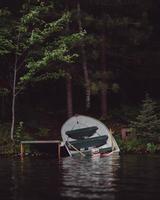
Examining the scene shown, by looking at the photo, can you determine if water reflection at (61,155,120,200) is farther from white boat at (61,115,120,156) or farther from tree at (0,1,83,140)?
tree at (0,1,83,140)

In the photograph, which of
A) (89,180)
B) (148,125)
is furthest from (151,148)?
(89,180)

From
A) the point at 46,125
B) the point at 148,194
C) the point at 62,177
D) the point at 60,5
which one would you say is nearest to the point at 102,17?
the point at 60,5

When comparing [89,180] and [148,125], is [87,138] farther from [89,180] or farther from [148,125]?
[89,180]

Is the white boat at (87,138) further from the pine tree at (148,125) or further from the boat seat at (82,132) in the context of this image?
the pine tree at (148,125)

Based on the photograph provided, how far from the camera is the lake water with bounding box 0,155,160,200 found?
16.0 m

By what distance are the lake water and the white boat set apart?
4866 millimetres

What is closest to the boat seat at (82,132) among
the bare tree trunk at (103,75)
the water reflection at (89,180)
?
the bare tree trunk at (103,75)

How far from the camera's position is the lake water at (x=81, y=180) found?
1599 cm

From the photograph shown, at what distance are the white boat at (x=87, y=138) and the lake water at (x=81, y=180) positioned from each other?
4.87 m

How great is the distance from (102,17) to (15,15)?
18.9 feet

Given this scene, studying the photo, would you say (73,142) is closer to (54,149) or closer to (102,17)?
(54,149)

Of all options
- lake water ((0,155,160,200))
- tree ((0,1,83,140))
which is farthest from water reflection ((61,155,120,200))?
tree ((0,1,83,140))

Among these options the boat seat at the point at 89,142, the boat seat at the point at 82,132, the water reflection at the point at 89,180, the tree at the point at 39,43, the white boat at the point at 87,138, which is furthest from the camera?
the boat seat at the point at 82,132

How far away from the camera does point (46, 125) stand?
124ft
